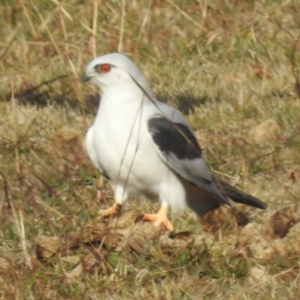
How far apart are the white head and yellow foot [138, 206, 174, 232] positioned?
623 millimetres

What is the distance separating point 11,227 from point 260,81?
2.89 meters

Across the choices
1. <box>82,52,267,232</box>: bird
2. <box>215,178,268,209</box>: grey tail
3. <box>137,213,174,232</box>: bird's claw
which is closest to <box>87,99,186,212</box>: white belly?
<box>82,52,267,232</box>: bird

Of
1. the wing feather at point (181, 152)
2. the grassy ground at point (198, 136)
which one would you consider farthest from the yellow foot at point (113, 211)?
the wing feather at point (181, 152)

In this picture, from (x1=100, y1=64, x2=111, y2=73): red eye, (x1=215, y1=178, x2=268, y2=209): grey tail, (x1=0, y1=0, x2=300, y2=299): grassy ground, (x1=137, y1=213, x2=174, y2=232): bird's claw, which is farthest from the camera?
(x1=100, y1=64, x2=111, y2=73): red eye

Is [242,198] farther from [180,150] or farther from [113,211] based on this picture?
[113,211]

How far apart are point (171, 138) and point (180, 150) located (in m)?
0.09

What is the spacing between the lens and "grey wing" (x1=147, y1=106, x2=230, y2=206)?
5.04 m

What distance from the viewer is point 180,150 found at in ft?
17.0

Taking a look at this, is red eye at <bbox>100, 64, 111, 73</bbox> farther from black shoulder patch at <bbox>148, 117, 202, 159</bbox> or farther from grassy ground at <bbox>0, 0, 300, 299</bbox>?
black shoulder patch at <bbox>148, 117, 202, 159</bbox>

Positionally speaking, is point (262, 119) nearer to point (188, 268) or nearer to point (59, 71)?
point (59, 71)

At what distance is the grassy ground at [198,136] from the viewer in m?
4.48

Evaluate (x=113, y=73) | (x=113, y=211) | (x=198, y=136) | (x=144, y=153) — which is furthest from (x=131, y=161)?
(x=198, y=136)

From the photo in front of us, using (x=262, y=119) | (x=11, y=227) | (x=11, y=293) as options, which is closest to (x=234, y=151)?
(x=262, y=119)

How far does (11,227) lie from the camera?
4988 mm
